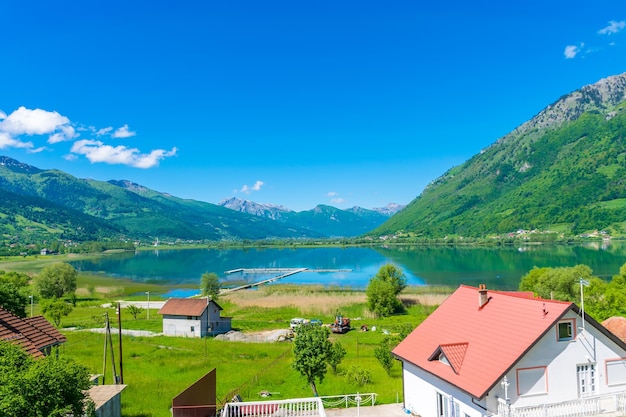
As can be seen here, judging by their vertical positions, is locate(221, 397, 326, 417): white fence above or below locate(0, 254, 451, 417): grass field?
above

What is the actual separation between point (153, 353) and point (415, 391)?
1266 inches

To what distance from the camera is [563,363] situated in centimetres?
1905

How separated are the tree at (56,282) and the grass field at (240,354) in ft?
18.3

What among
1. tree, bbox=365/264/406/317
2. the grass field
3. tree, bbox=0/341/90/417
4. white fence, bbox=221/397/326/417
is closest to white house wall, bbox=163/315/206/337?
the grass field

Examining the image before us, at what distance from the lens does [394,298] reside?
244 ft

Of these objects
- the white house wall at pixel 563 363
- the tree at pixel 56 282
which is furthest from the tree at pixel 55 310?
the white house wall at pixel 563 363

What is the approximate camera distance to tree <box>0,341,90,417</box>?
14.0 metres

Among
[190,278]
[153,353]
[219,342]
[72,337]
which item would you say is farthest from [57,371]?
[190,278]

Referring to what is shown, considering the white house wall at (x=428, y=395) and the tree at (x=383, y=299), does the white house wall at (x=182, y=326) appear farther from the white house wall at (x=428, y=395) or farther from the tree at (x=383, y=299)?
the white house wall at (x=428, y=395)

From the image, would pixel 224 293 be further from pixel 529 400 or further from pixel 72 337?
pixel 529 400

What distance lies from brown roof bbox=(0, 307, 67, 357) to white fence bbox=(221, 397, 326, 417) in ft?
38.0

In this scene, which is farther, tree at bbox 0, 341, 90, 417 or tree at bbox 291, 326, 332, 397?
tree at bbox 291, 326, 332, 397

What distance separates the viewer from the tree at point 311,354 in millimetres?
27797

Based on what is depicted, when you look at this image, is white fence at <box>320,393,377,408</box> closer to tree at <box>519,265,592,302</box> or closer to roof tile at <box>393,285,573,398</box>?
roof tile at <box>393,285,573,398</box>
